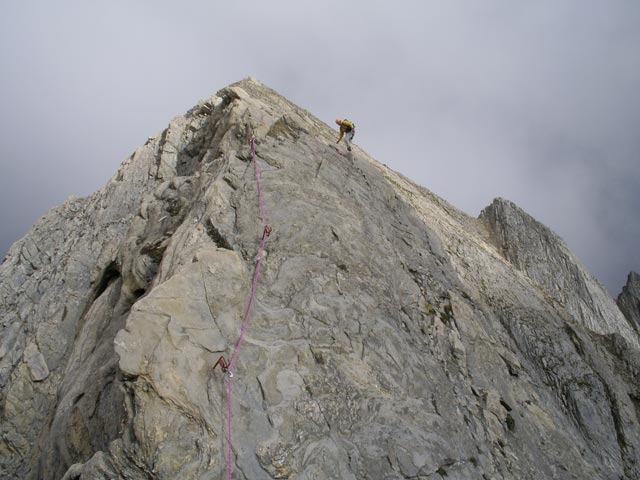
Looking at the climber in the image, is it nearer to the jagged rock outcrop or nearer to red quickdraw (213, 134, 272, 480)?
red quickdraw (213, 134, 272, 480)

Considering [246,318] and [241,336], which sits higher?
[246,318]

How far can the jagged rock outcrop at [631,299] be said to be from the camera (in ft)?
135

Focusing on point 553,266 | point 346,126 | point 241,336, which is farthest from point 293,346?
point 553,266

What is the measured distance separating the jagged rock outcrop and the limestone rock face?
23.7 m

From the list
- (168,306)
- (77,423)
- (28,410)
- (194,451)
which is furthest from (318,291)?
(28,410)

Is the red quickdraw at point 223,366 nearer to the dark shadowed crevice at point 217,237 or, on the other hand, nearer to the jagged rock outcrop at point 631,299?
the dark shadowed crevice at point 217,237

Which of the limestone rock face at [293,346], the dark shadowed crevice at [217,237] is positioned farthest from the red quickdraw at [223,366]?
the dark shadowed crevice at [217,237]

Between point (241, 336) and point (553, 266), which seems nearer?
point (241, 336)

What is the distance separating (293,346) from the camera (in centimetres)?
987

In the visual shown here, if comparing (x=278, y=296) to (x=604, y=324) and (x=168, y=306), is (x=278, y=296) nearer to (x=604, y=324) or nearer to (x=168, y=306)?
(x=168, y=306)

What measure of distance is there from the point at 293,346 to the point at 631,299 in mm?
45922

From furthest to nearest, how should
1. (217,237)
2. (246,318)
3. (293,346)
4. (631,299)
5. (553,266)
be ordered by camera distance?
(631,299), (553,266), (217,237), (246,318), (293,346)

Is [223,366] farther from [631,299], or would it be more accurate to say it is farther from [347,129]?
[631,299]

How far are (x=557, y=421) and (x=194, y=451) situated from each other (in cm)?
1159
